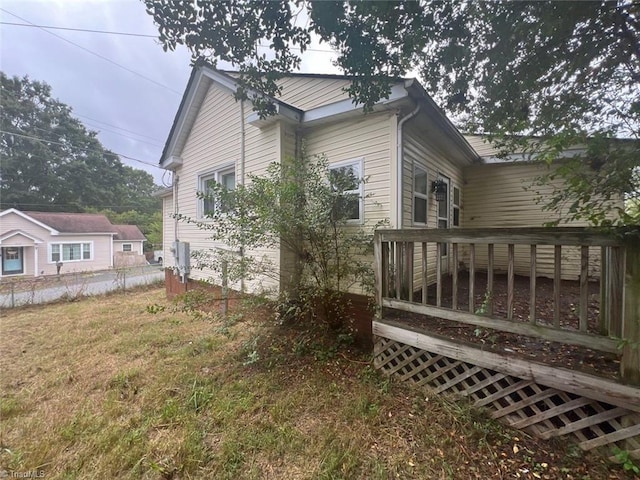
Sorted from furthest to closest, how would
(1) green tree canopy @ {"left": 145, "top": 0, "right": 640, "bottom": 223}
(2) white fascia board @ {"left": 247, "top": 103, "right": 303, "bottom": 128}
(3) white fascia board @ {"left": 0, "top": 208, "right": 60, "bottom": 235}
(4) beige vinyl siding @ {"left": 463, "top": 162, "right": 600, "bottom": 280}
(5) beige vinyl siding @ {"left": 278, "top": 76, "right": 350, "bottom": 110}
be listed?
(3) white fascia board @ {"left": 0, "top": 208, "right": 60, "bottom": 235}
(4) beige vinyl siding @ {"left": 463, "top": 162, "right": 600, "bottom": 280}
(5) beige vinyl siding @ {"left": 278, "top": 76, "right": 350, "bottom": 110}
(2) white fascia board @ {"left": 247, "top": 103, "right": 303, "bottom": 128}
(1) green tree canopy @ {"left": 145, "top": 0, "right": 640, "bottom": 223}

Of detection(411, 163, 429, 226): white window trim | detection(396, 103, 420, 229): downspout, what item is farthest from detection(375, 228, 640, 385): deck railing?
detection(411, 163, 429, 226): white window trim

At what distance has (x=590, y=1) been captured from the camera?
7.71ft

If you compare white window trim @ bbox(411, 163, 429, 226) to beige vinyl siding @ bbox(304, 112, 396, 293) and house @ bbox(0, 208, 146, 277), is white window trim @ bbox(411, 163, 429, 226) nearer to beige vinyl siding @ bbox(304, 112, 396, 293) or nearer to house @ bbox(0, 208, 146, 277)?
beige vinyl siding @ bbox(304, 112, 396, 293)

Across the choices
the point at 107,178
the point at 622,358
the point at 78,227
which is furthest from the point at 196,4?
the point at 107,178

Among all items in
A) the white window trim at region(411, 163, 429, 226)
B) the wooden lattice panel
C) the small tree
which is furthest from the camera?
the white window trim at region(411, 163, 429, 226)

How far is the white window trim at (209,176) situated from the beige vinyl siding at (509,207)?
6752 millimetres

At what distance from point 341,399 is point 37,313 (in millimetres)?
9856

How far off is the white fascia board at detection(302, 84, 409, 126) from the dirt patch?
2969 millimetres

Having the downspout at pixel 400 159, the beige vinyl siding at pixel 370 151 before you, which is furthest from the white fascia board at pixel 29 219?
the downspout at pixel 400 159

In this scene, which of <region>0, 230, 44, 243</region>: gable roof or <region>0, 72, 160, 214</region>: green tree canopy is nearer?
<region>0, 230, 44, 243</region>: gable roof

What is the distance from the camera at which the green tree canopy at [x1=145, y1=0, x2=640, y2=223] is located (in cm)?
241

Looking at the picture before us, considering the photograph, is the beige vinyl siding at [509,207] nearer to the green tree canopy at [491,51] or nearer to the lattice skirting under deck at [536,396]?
the green tree canopy at [491,51]

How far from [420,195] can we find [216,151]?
5.04 metres

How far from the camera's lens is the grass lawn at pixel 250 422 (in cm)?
203
